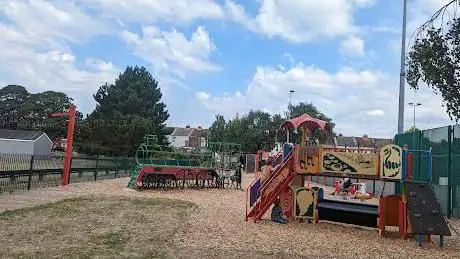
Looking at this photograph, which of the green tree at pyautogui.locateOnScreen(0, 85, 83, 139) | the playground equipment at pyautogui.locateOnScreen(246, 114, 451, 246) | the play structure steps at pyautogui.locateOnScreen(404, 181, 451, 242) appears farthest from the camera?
the green tree at pyautogui.locateOnScreen(0, 85, 83, 139)

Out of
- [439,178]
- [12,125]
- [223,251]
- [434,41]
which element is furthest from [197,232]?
[12,125]

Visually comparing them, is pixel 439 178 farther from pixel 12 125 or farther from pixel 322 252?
pixel 12 125

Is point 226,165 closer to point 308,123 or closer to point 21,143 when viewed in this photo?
point 308,123

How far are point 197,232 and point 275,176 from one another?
3.47 metres

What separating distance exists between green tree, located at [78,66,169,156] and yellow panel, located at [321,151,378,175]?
40.7 metres

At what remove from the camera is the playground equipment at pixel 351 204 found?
9938 mm

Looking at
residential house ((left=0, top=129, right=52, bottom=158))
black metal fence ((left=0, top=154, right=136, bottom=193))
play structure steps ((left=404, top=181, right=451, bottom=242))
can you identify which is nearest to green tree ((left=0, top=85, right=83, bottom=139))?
residential house ((left=0, top=129, right=52, bottom=158))

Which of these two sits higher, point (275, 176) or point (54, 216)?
point (275, 176)

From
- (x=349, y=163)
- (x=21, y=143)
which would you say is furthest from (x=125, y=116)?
(x=349, y=163)

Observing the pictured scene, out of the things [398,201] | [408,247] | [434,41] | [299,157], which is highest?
[434,41]

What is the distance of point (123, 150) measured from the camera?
167ft

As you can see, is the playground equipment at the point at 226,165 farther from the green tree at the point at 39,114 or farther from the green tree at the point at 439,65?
the green tree at the point at 39,114

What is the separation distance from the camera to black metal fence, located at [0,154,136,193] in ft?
52.2

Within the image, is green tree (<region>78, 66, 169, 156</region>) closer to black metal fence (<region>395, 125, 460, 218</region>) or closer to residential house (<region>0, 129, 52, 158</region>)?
residential house (<region>0, 129, 52, 158</region>)
